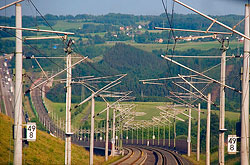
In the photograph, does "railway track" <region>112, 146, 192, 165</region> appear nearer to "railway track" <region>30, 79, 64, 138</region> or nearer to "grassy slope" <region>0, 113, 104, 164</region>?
"grassy slope" <region>0, 113, 104, 164</region>

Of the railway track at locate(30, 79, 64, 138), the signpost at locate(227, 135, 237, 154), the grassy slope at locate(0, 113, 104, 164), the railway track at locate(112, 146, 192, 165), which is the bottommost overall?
the railway track at locate(30, 79, 64, 138)

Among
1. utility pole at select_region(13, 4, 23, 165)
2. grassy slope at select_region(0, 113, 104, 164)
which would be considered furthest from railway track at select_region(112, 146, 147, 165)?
utility pole at select_region(13, 4, 23, 165)

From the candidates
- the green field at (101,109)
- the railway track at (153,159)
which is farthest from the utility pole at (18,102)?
the green field at (101,109)

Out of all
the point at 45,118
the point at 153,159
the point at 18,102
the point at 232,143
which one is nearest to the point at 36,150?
the point at 153,159

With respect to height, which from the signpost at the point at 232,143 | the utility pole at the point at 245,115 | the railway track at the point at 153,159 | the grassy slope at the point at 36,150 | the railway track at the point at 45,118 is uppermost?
the utility pole at the point at 245,115

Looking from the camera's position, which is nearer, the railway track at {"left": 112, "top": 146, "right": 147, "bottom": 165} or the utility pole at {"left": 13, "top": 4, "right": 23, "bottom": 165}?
the utility pole at {"left": 13, "top": 4, "right": 23, "bottom": 165}

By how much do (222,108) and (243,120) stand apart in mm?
8368

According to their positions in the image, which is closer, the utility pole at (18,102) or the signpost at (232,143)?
Answer: the utility pole at (18,102)

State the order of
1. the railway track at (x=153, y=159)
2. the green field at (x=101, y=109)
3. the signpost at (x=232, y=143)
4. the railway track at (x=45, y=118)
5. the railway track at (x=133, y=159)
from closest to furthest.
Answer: the signpost at (x=232, y=143) < the railway track at (x=133, y=159) < the railway track at (x=153, y=159) < the railway track at (x=45, y=118) < the green field at (x=101, y=109)

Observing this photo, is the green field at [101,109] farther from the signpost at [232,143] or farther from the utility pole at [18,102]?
the utility pole at [18,102]

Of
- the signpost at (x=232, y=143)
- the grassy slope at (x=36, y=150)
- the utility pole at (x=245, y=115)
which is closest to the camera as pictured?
the utility pole at (x=245, y=115)

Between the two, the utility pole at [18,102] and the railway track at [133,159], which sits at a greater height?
the utility pole at [18,102]

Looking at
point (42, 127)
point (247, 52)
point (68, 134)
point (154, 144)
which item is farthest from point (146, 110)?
point (247, 52)

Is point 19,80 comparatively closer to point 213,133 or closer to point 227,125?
point 213,133
